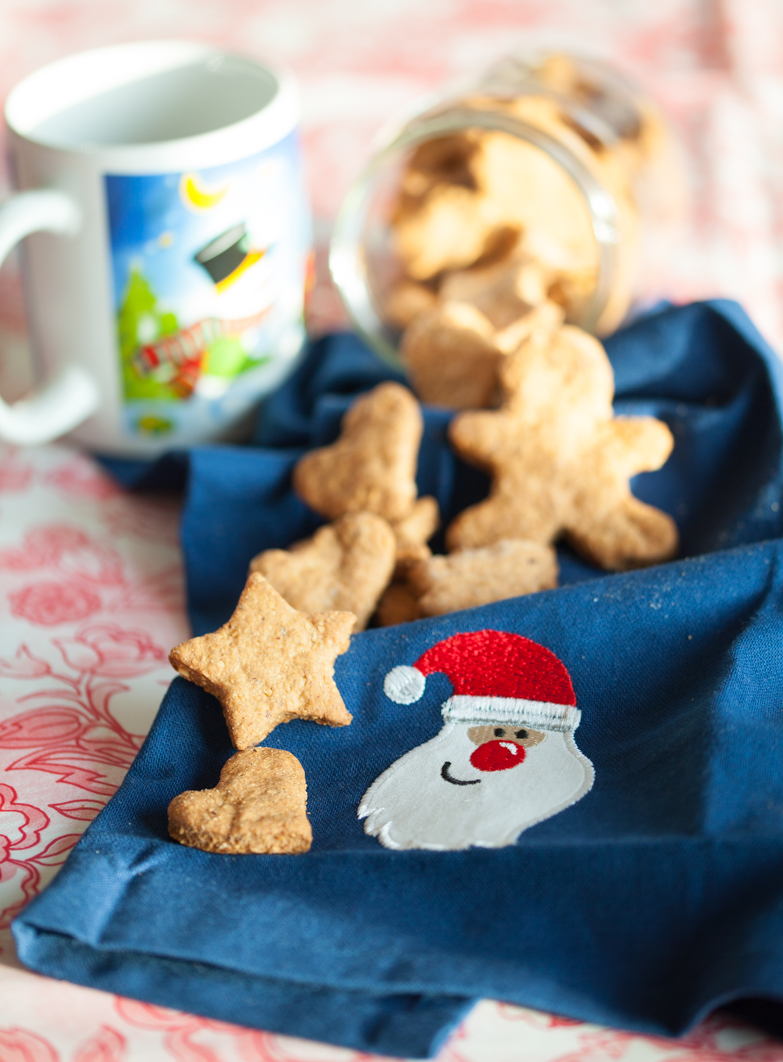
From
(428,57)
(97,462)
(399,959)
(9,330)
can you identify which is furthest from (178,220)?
(428,57)

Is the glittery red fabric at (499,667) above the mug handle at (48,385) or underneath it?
underneath

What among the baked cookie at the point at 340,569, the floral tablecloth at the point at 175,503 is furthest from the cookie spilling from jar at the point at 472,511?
the floral tablecloth at the point at 175,503

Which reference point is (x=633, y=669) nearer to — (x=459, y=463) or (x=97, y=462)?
(x=459, y=463)

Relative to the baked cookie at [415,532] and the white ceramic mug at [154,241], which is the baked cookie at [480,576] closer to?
the baked cookie at [415,532]

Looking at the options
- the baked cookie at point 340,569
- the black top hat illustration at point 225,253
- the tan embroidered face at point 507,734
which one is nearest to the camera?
the tan embroidered face at point 507,734

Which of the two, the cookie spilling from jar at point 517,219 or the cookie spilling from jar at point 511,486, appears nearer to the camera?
the cookie spilling from jar at point 511,486

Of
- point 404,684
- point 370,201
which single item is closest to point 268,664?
point 404,684

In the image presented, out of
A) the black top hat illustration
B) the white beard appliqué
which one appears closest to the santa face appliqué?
the white beard appliqué
